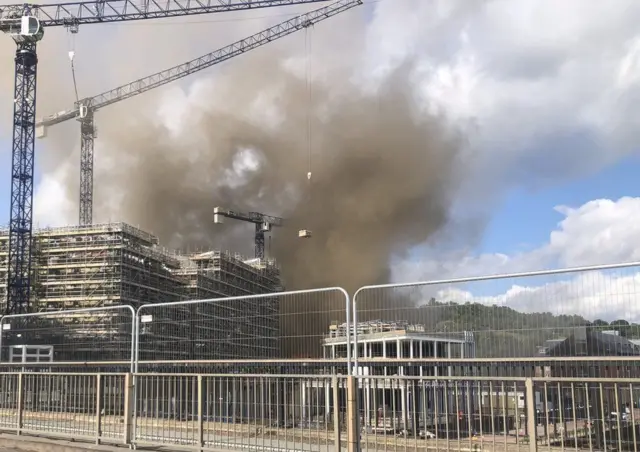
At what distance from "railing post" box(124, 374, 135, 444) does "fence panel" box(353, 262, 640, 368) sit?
3.39 meters

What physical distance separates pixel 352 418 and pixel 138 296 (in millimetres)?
47161

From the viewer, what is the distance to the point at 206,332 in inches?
493

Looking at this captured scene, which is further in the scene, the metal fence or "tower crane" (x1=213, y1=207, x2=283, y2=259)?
"tower crane" (x1=213, y1=207, x2=283, y2=259)

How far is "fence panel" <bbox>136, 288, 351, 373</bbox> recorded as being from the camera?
38.0ft

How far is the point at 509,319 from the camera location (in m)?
9.08

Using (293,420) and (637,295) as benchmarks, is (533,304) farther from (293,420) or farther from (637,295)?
(293,420)

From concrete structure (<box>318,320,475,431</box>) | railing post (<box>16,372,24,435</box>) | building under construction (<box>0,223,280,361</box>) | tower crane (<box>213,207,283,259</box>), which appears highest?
tower crane (<box>213,207,283,259</box>)

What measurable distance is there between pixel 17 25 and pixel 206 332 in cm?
A: 4964

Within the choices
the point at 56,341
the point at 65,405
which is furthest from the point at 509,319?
the point at 56,341

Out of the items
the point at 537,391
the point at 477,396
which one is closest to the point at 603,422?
the point at 537,391

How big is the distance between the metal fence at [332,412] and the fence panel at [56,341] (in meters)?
2.89

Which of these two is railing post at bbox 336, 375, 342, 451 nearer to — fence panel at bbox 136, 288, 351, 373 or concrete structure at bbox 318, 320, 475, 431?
concrete structure at bbox 318, 320, 475, 431

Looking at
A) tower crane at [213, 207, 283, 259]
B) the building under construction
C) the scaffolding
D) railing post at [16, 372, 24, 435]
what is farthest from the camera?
tower crane at [213, 207, 283, 259]

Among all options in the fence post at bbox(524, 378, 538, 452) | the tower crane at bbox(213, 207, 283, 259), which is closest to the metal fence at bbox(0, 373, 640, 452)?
the fence post at bbox(524, 378, 538, 452)
